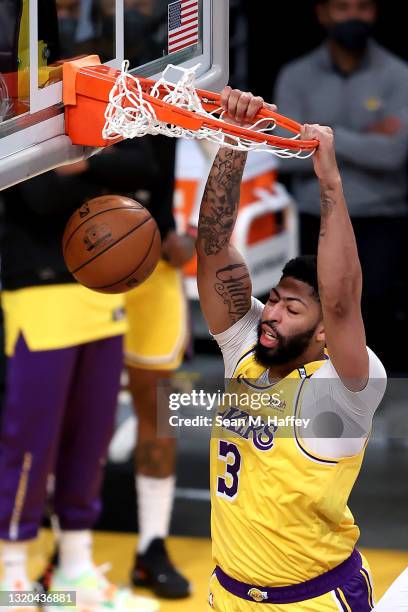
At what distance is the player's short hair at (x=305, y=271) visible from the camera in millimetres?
3490

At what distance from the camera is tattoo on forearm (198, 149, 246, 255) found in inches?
143

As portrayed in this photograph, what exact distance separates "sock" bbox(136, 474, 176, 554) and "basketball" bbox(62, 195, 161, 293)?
1828mm

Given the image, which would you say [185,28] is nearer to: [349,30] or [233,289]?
[233,289]

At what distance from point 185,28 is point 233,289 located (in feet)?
2.67

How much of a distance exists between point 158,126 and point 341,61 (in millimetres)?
3471

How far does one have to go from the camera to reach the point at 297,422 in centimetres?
345

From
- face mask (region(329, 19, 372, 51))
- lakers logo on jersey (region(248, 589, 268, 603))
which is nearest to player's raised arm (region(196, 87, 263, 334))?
lakers logo on jersey (region(248, 589, 268, 603))

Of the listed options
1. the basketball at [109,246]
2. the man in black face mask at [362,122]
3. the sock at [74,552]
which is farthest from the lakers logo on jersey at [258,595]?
the man in black face mask at [362,122]

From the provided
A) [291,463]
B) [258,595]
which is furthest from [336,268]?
[258,595]

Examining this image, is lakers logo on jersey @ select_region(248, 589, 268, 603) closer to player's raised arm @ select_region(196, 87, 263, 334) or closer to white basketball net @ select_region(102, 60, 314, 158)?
player's raised arm @ select_region(196, 87, 263, 334)

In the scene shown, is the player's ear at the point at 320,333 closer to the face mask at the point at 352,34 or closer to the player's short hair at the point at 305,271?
the player's short hair at the point at 305,271

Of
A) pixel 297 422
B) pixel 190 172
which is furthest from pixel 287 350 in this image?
pixel 190 172

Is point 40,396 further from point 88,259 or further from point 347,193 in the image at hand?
point 347,193

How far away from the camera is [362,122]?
22.2 ft
